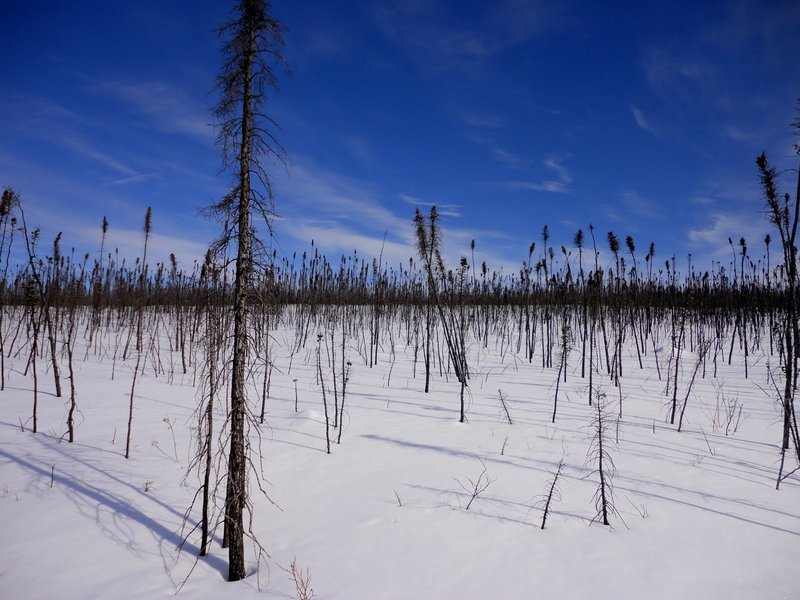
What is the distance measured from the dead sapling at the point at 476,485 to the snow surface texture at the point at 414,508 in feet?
0.09

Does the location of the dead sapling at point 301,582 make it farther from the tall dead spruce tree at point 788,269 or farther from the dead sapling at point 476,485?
the tall dead spruce tree at point 788,269

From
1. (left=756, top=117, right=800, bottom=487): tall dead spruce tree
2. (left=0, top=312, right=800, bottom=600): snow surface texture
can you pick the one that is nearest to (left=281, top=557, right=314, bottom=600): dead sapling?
(left=0, top=312, right=800, bottom=600): snow surface texture

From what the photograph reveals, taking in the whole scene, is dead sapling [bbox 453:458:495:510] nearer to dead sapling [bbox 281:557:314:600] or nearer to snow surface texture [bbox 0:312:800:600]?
snow surface texture [bbox 0:312:800:600]

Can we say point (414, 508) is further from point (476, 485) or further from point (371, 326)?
point (371, 326)

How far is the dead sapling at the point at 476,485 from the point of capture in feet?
14.0

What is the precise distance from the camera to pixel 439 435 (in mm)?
6230

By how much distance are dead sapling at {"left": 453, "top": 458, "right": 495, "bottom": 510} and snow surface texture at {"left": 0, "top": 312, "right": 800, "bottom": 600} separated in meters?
0.03

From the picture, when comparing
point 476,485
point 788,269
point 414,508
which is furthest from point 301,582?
point 788,269

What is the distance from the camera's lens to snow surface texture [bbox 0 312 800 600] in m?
3.02

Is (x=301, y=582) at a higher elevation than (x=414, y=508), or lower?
lower

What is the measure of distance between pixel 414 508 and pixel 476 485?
0.83 meters

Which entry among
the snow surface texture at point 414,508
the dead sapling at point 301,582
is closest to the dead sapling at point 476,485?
the snow surface texture at point 414,508

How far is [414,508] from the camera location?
403 cm

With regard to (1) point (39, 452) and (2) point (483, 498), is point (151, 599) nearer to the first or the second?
(2) point (483, 498)
